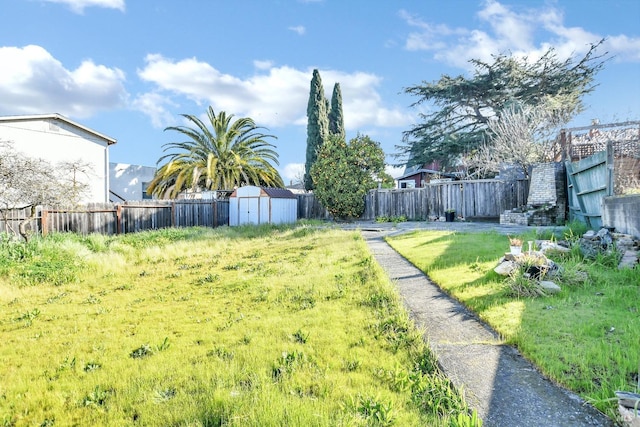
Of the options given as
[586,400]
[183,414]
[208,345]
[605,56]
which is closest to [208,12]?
[208,345]

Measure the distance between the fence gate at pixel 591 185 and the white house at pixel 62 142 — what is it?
16654 millimetres

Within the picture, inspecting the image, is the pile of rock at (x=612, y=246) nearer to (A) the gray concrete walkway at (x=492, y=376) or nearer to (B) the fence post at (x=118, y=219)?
(A) the gray concrete walkway at (x=492, y=376)

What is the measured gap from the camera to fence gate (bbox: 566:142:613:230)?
282 inches

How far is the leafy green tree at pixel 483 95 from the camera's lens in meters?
18.4

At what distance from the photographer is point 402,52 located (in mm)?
10414

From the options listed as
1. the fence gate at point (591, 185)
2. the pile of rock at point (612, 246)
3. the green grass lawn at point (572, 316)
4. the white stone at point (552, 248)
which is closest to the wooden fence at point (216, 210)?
the fence gate at point (591, 185)

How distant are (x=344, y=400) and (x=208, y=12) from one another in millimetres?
9637

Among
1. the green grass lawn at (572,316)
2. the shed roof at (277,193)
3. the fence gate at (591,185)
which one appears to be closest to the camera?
the green grass lawn at (572,316)

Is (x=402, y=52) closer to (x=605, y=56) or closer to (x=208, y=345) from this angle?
(x=208, y=345)

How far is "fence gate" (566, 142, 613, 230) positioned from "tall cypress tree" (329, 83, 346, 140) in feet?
51.2

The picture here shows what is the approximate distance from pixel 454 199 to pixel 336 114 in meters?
11.9

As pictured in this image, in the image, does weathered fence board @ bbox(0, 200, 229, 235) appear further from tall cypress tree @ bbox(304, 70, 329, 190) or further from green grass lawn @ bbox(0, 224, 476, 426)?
tall cypress tree @ bbox(304, 70, 329, 190)

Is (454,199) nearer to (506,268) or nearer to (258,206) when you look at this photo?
(258,206)

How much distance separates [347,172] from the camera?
57.2ft
